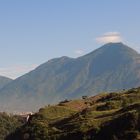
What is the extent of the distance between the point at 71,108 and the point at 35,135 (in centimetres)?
3327

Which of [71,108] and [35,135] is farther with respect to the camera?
[71,108]

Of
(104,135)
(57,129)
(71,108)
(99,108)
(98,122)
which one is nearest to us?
(104,135)

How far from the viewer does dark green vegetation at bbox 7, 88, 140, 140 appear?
96750mm

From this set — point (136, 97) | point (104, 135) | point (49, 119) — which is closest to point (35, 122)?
point (49, 119)

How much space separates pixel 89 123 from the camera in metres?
110

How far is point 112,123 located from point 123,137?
7.23m

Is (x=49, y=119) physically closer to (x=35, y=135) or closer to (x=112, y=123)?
(x=35, y=135)

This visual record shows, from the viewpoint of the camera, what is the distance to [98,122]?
10800cm

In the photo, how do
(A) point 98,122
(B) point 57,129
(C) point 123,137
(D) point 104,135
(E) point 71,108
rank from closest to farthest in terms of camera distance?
(C) point 123,137
(D) point 104,135
(A) point 98,122
(B) point 57,129
(E) point 71,108

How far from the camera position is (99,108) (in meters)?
135

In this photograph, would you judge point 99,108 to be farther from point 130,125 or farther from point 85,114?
point 130,125

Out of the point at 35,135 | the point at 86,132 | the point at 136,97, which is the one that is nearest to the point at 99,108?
the point at 136,97

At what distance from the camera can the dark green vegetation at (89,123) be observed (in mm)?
96750

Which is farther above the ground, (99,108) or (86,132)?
(99,108)
